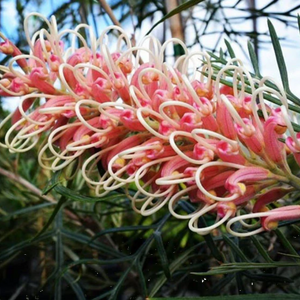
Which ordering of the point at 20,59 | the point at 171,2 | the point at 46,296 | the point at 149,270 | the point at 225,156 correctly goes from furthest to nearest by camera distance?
the point at 46,296 < the point at 149,270 < the point at 171,2 < the point at 20,59 < the point at 225,156

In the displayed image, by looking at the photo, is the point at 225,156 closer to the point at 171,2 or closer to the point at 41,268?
the point at 171,2

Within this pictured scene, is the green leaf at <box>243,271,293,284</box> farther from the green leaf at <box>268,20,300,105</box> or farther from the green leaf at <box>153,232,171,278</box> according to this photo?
the green leaf at <box>268,20,300,105</box>

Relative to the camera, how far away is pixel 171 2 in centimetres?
65

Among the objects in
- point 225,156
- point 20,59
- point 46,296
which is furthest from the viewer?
point 46,296

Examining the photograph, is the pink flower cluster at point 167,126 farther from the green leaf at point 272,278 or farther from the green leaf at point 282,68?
the green leaf at point 272,278

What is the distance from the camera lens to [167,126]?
0.31 metres

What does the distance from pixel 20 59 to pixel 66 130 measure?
0.08 meters

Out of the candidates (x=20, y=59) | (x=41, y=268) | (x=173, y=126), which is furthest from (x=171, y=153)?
(x=41, y=268)

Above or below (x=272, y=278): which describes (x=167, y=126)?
above

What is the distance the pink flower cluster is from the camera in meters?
0.29

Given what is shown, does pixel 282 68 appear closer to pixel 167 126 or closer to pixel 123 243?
pixel 167 126

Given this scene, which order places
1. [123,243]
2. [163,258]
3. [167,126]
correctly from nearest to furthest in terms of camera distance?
1. [167,126]
2. [163,258]
3. [123,243]

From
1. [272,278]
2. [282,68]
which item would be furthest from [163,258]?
[282,68]

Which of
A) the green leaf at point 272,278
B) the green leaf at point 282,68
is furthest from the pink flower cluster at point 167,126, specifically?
the green leaf at point 272,278
